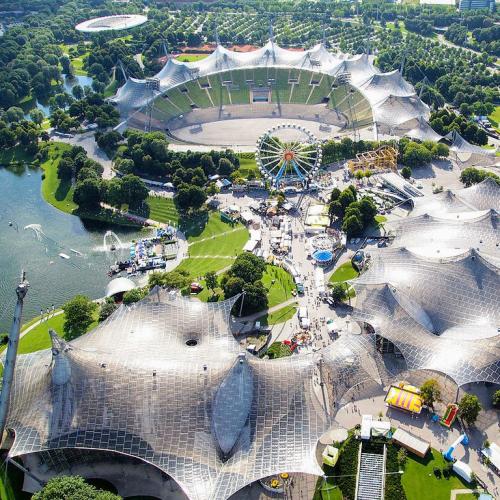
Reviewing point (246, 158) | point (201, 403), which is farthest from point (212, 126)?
point (201, 403)

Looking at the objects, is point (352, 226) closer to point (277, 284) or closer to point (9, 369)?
point (277, 284)

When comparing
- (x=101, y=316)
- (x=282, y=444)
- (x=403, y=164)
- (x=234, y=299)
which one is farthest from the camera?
(x=403, y=164)

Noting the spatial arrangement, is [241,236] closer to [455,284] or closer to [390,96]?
[455,284]

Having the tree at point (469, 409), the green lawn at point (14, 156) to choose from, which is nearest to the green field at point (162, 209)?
the green lawn at point (14, 156)

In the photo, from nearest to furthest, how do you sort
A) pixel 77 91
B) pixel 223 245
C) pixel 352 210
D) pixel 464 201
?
pixel 464 201 < pixel 352 210 < pixel 223 245 < pixel 77 91

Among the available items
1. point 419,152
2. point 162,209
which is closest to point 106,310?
point 162,209

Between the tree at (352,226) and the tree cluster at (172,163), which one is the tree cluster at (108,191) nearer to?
the tree cluster at (172,163)

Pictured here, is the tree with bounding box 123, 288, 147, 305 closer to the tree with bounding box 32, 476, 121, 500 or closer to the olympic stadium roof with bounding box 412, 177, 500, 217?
the tree with bounding box 32, 476, 121, 500
